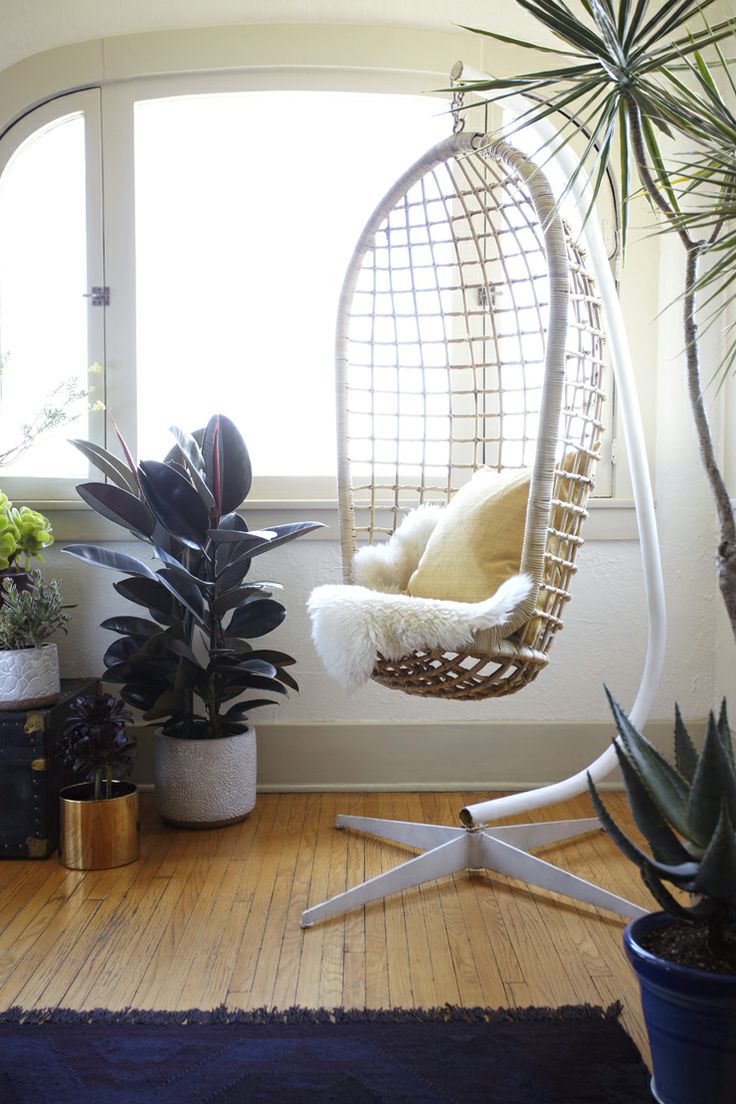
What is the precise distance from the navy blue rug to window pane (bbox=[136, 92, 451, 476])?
1.64 meters

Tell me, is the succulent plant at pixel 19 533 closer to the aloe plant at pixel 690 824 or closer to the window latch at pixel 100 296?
the window latch at pixel 100 296

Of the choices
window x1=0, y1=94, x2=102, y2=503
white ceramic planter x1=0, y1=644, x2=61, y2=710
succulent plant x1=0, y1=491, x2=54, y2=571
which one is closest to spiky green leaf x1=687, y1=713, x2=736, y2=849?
white ceramic planter x1=0, y1=644, x2=61, y2=710

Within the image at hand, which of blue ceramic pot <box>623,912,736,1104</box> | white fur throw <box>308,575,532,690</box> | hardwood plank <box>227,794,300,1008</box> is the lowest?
hardwood plank <box>227,794,300,1008</box>

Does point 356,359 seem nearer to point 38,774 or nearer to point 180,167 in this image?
point 180,167

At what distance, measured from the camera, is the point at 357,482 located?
2.81 m

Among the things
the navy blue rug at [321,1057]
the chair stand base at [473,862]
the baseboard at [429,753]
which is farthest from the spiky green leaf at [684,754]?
the baseboard at [429,753]

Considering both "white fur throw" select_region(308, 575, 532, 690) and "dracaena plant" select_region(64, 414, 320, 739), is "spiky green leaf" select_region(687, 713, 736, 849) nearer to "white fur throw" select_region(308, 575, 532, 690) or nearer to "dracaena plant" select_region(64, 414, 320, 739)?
"white fur throw" select_region(308, 575, 532, 690)

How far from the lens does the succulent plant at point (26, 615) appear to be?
7.39 ft

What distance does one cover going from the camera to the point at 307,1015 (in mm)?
1508

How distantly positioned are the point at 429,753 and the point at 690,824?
161cm

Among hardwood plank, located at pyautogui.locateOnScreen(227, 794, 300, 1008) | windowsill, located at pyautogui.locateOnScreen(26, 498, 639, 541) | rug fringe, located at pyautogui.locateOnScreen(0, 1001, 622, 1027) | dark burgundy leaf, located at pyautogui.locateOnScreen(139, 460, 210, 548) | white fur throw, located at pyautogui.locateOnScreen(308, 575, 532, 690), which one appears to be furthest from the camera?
windowsill, located at pyautogui.locateOnScreen(26, 498, 639, 541)

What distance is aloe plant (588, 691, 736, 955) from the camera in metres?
1.09

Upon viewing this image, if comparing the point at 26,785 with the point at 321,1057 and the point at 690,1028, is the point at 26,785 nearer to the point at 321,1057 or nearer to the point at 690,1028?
the point at 321,1057

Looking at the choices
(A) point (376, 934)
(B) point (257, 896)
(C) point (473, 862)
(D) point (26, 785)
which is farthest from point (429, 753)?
(D) point (26, 785)
